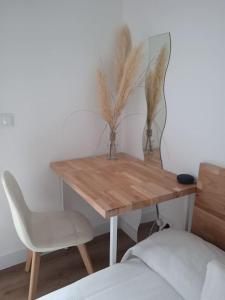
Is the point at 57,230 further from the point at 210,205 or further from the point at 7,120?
the point at 210,205

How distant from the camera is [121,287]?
1099 mm

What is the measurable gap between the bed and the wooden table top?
0.18 meters

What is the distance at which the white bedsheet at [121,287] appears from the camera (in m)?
1.05

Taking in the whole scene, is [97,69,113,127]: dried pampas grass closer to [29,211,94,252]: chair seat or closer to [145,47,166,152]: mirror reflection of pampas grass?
[145,47,166,152]: mirror reflection of pampas grass

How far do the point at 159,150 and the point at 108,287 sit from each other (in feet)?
3.44

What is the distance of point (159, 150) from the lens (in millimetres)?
1860

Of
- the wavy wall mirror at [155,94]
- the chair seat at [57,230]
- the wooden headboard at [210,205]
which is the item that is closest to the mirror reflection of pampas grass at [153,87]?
the wavy wall mirror at [155,94]

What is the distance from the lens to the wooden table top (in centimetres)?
132

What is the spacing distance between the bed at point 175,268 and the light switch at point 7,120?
3.73ft

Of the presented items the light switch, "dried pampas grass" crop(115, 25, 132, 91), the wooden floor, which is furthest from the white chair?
"dried pampas grass" crop(115, 25, 132, 91)

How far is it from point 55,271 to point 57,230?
483 mm

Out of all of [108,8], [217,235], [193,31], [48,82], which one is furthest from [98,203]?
[108,8]

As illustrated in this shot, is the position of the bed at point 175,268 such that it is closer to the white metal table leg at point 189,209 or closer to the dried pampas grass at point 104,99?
the white metal table leg at point 189,209

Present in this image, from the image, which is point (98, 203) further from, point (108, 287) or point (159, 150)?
point (159, 150)
